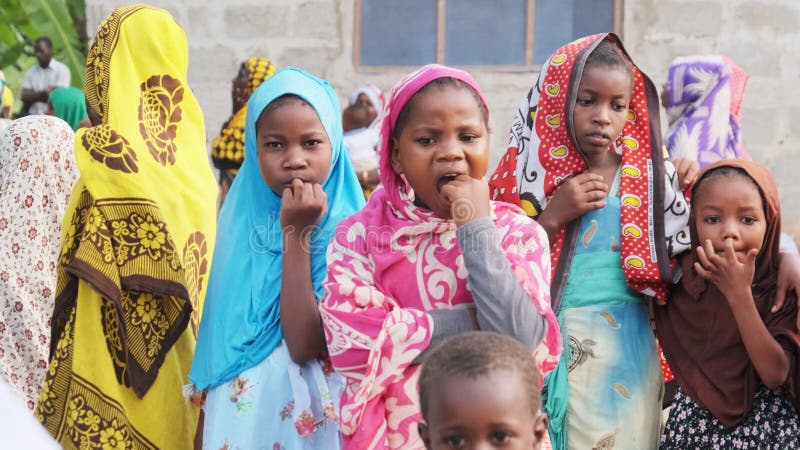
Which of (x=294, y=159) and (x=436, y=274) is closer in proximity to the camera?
(x=436, y=274)

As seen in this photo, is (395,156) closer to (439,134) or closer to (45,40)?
(439,134)

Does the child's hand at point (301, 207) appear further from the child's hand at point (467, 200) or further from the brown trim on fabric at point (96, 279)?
the brown trim on fabric at point (96, 279)

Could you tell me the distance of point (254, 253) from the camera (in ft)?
12.6

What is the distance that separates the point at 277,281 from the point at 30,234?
193cm

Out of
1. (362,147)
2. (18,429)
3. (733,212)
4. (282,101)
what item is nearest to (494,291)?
(733,212)

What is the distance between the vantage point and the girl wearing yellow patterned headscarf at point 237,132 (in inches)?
298

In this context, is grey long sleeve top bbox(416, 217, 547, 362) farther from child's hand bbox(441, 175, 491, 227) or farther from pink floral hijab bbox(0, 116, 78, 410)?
pink floral hijab bbox(0, 116, 78, 410)

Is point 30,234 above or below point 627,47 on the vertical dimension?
below

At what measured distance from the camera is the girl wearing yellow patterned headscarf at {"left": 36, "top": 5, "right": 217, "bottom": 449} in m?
4.05

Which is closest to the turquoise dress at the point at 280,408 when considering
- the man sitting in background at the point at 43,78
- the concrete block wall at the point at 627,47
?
the concrete block wall at the point at 627,47

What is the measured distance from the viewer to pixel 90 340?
161 inches

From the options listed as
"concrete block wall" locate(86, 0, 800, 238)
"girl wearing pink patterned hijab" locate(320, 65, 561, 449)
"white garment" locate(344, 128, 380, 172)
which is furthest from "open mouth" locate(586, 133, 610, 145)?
"concrete block wall" locate(86, 0, 800, 238)

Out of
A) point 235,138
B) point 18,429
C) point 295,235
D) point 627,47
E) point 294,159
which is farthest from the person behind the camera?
point 627,47

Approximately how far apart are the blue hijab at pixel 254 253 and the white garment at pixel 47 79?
8.24 m
